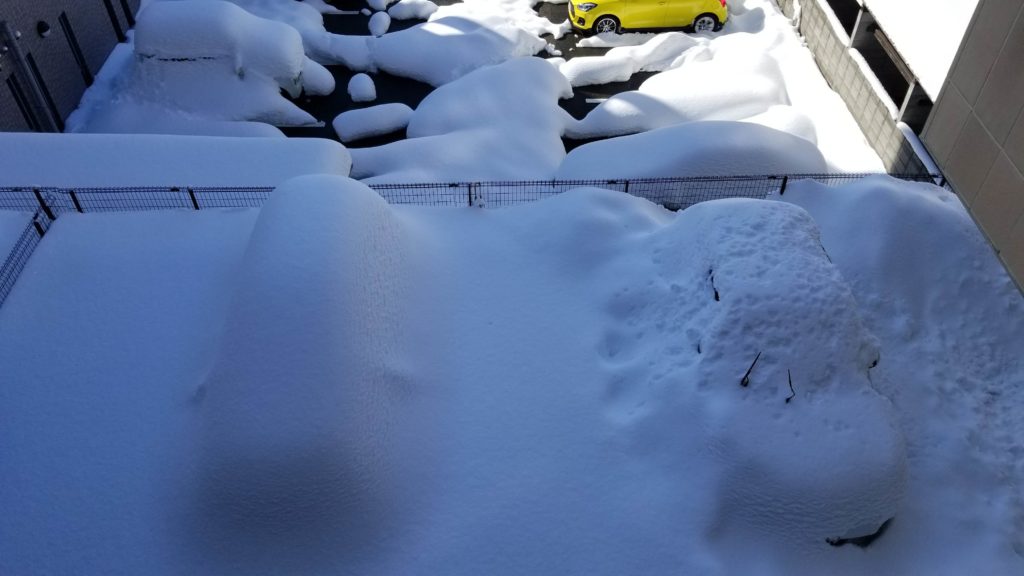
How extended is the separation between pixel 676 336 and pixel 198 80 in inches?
479

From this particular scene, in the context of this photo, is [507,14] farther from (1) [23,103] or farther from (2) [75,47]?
(1) [23,103]

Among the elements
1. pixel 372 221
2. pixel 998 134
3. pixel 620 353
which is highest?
pixel 998 134

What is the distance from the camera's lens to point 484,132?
13.2m

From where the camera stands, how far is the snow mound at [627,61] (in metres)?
16.4

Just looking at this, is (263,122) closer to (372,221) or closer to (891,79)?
(372,221)

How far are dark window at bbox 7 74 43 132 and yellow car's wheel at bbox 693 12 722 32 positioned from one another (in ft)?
51.1

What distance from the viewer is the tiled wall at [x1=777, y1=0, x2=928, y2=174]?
13.2 m

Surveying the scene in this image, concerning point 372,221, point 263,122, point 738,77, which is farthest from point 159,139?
point 738,77

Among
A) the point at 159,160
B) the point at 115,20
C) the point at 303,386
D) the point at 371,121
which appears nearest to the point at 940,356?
→ the point at 303,386

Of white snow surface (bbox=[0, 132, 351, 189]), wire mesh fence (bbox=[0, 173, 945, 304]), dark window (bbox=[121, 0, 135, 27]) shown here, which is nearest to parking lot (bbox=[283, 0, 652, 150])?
white snow surface (bbox=[0, 132, 351, 189])

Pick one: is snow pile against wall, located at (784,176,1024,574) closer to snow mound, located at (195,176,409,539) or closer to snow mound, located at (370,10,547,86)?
snow mound, located at (195,176,409,539)

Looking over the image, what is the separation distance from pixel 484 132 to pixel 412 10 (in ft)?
25.1

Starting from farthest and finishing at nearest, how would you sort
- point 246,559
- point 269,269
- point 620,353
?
point 620,353 → point 269,269 → point 246,559

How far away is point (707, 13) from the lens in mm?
18078
